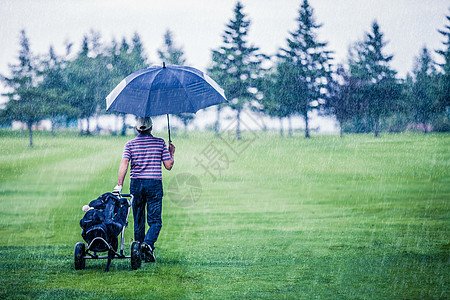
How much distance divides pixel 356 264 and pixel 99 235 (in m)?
3.32

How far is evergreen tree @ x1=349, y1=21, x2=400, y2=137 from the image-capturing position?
149 ft

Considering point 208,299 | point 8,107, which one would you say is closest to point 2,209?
point 208,299

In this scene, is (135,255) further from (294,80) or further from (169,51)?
(169,51)

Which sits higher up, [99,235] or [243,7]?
[243,7]

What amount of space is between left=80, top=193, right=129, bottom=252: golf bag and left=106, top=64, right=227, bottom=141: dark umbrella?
3.94 feet

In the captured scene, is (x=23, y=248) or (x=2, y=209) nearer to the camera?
(x=23, y=248)

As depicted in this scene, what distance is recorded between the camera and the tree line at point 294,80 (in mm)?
43719

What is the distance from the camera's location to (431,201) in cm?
1410

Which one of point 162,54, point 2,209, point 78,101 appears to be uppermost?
point 162,54

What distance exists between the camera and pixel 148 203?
21.4ft

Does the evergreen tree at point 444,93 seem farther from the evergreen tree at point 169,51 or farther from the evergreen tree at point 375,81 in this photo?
the evergreen tree at point 169,51

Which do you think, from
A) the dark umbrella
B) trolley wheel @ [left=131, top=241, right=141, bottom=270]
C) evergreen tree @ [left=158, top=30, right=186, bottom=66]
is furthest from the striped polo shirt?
evergreen tree @ [left=158, top=30, right=186, bottom=66]

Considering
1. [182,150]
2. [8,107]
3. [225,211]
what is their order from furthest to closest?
1. [182,150]
2. [8,107]
3. [225,211]

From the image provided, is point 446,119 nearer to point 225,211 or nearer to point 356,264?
point 225,211
